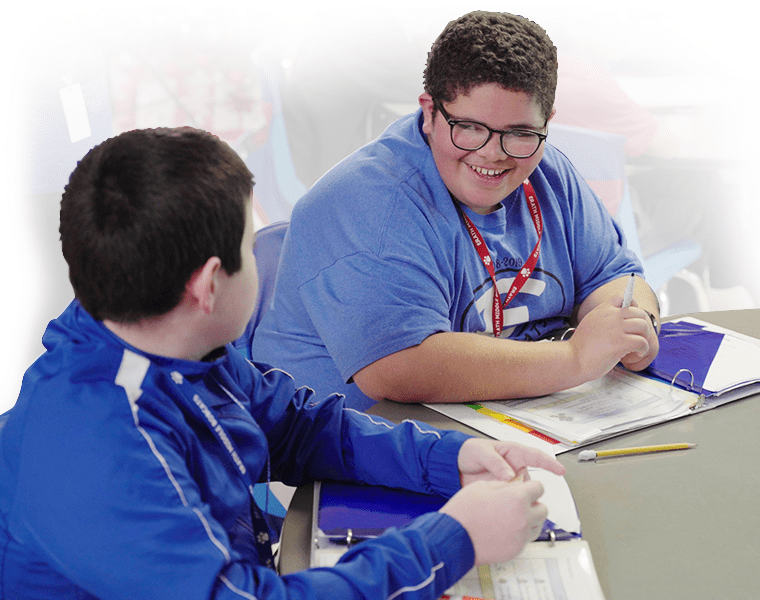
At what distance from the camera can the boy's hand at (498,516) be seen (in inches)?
30.4

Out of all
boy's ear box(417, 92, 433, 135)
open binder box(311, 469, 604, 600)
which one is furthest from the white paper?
boy's ear box(417, 92, 433, 135)

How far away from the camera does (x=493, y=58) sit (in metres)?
1.23

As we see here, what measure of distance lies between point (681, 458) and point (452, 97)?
70 centimetres

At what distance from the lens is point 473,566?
2.53 feet

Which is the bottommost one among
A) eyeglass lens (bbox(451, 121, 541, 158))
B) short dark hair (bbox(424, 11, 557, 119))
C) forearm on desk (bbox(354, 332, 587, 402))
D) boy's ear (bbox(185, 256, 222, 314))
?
forearm on desk (bbox(354, 332, 587, 402))

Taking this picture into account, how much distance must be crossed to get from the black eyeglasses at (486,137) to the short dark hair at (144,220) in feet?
2.02

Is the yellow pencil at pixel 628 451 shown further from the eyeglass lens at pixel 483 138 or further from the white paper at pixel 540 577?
the eyeglass lens at pixel 483 138

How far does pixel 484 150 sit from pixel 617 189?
2.39 m

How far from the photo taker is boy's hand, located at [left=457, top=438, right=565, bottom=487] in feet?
2.99

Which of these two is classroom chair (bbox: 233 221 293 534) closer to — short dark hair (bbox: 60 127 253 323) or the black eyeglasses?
the black eyeglasses

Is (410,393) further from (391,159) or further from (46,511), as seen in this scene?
(46,511)

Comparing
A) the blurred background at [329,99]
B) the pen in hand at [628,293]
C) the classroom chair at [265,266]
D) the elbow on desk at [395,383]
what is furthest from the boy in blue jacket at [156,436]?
the blurred background at [329,99]

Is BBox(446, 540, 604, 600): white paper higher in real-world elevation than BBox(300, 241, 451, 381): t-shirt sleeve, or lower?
lower

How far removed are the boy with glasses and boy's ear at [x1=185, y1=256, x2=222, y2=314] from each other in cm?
46
